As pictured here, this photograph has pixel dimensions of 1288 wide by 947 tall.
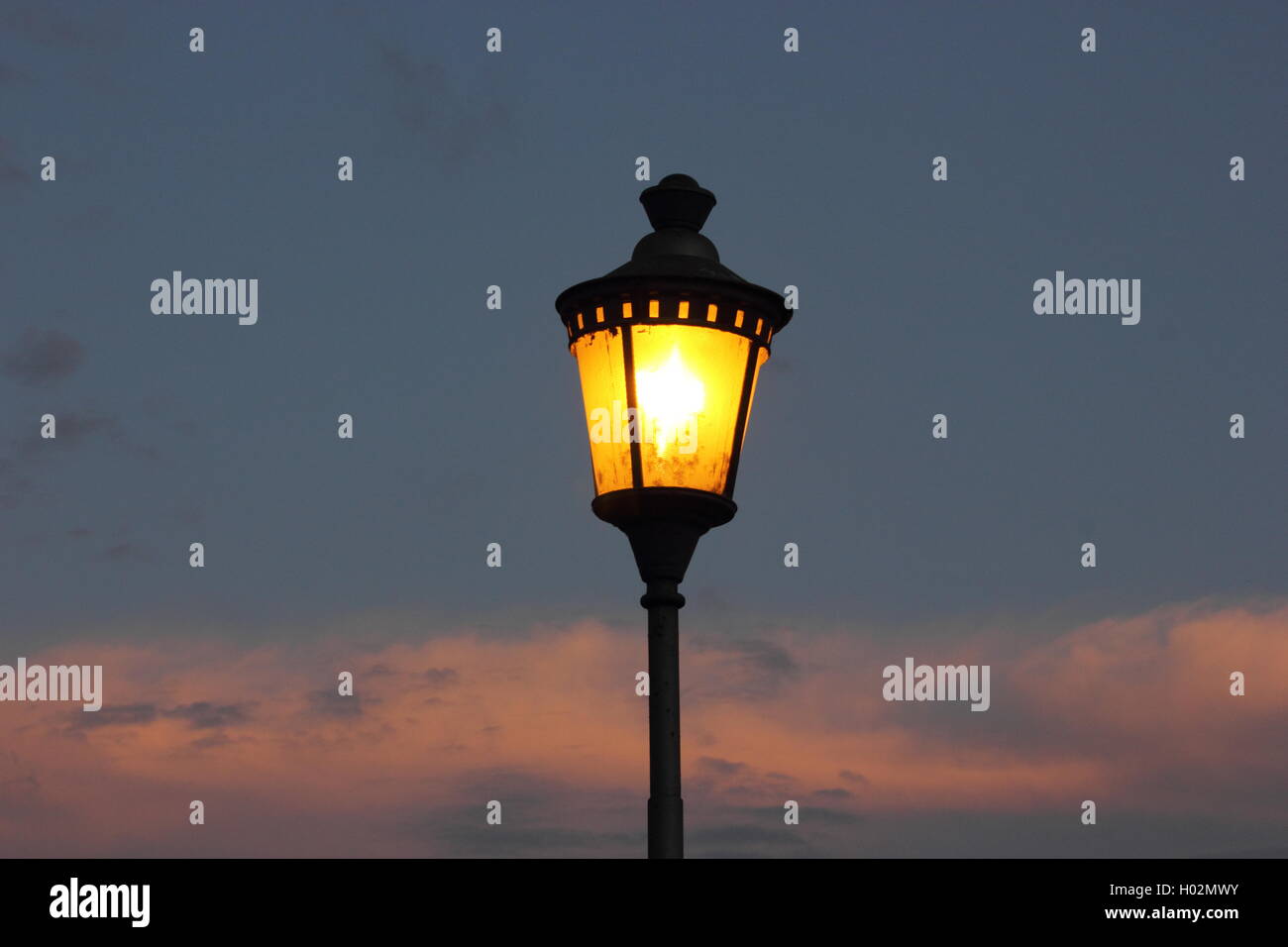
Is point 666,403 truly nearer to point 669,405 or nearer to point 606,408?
point 669,405

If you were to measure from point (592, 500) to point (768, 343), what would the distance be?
1239 millimetres

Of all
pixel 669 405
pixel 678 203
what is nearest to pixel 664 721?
pixel 669 405

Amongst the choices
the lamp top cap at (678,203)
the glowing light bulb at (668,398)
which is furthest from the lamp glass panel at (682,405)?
the lamp top cap at (678,203)

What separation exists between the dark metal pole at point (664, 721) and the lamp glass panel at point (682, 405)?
0.57 meters

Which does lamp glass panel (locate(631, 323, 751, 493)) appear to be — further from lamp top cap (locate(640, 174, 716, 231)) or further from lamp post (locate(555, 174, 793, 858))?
lamp top cap (locate(640, 174, 716, 231))

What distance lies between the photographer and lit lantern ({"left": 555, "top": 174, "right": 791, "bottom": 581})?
7176 millimetres

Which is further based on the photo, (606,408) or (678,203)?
(678,203)

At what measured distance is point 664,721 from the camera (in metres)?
6.82

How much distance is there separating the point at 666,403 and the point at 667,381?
0.11 metres

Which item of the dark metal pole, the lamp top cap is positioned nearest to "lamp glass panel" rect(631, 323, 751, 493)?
the dark metal pole

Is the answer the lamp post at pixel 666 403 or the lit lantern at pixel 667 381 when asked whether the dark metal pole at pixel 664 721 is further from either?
the lit lantern at pixel 667 381

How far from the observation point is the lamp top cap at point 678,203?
7914 millimetres
